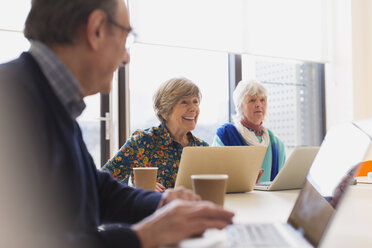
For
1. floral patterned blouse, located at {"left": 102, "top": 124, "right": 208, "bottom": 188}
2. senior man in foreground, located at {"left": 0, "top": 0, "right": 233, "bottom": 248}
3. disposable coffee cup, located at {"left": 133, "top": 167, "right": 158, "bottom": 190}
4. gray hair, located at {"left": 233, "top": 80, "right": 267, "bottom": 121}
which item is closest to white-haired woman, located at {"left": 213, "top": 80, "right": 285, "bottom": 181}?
gray hair, located at {"left": 233, "top": 80, "right": 267, "bottom": 121}

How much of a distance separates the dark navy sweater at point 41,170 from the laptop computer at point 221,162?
51cm

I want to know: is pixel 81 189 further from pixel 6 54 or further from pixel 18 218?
pixel 6 54

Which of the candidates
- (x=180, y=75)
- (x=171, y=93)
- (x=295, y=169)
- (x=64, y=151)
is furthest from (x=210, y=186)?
(x=180, y=75)

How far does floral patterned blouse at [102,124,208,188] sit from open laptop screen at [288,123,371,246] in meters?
1.11

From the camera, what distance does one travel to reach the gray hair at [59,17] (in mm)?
842

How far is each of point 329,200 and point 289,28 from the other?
12.9 ft

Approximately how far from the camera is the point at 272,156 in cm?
280

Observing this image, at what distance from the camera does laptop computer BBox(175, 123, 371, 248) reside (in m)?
0.70

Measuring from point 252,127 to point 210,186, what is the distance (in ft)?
6.78

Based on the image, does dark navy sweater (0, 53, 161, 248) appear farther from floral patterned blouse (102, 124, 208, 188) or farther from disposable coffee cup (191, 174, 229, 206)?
floral patterned blouse (102, 124, 208, 188)

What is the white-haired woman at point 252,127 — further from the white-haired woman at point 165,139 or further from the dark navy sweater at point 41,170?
the dark navy sweater at point 41,170

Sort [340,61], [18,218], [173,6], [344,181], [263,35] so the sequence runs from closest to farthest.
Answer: [18,218] < [344,181] < [173,6] < [263,35] < [340,61]

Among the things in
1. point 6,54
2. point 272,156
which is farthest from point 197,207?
point 6,54

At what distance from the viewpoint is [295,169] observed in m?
1.49
